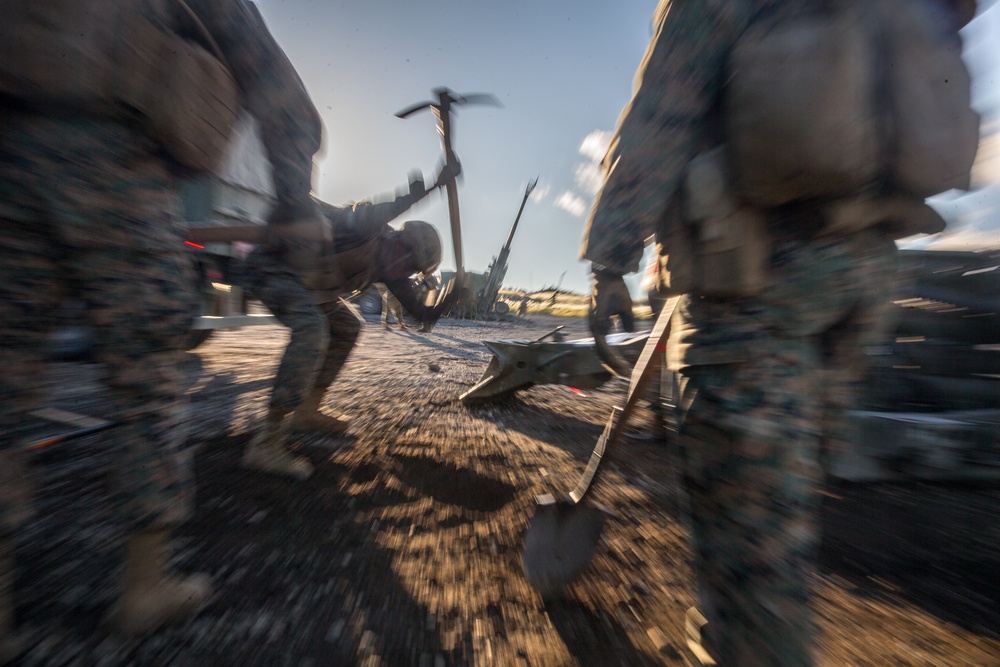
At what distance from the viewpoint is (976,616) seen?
128cm

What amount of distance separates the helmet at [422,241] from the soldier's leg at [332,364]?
25.2 inches

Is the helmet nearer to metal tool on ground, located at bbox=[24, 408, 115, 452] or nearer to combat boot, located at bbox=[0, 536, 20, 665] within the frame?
metal tool on ground, located at bbox=[24, 408, 115, 452]

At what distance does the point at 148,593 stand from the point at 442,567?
0.82 metres

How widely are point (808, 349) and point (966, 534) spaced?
1.89 meters

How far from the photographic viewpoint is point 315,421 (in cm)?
278

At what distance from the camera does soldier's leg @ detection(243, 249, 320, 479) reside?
2.04 meters

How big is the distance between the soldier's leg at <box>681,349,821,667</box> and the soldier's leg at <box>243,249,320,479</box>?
1888 millimetres

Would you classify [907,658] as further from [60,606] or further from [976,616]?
[60,606]

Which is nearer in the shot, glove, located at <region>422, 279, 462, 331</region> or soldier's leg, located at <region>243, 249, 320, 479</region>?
soldier's leg, located at <region>243, 249, 320, 479</region>

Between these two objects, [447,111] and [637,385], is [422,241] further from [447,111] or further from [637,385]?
[637,385]

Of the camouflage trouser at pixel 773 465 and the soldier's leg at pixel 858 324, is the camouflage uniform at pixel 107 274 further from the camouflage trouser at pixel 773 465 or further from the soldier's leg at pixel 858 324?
the soldier's leg at pixel 858 324

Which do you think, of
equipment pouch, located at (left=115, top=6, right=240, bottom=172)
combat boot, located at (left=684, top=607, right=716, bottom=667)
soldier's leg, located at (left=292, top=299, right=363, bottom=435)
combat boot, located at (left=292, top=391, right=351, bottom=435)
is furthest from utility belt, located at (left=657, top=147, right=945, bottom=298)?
combat boot, located at (left=292, top=391, right=351, bottom=435)

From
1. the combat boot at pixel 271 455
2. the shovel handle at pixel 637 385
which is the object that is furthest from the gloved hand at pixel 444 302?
the shovel handle at pixel 637 385

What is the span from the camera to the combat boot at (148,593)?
1013mm
